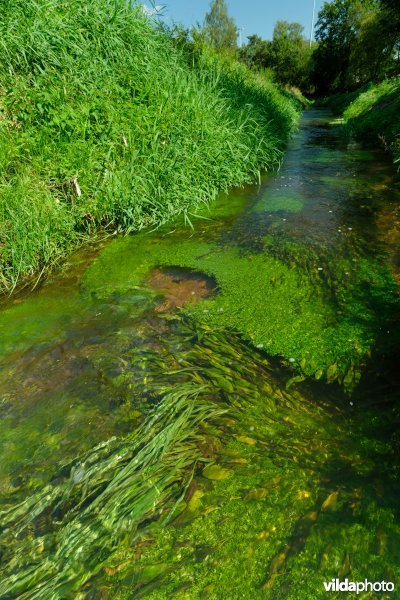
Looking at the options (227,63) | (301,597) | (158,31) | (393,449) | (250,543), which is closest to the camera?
(301,597)

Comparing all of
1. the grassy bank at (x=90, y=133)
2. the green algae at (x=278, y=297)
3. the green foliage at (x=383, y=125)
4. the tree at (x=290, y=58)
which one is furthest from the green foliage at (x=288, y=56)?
the green algae at (x=278, y=297)

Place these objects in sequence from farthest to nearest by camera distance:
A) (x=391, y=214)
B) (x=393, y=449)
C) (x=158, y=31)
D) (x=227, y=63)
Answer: (x=227, y=63)
(x=158, y=31)
(x=391, y=214)
(x=393, y=449)

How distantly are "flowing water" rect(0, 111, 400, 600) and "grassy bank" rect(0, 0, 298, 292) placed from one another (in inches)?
25.9

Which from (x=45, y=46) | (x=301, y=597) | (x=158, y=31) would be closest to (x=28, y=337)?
(x=301, y=597)

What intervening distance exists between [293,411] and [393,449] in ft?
1.38

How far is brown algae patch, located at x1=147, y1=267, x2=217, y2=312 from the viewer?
2.75 m

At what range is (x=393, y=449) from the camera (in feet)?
4.94

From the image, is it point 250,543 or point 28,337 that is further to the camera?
point 28,337

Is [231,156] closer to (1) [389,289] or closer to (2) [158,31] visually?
(2) [158,31]

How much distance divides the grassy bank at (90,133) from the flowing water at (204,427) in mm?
657

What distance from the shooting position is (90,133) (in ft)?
12.6

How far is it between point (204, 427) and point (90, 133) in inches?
131

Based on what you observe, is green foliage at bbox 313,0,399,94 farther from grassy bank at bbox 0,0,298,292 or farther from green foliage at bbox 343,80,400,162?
grassy bank at bbox 0,0,298,292

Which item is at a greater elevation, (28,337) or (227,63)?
(227,63)
